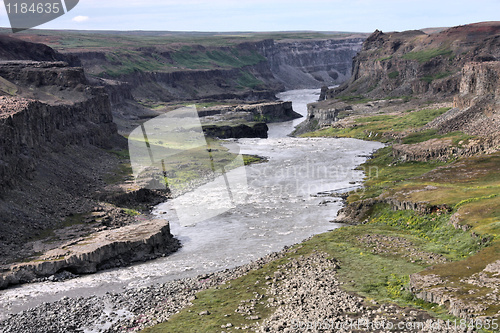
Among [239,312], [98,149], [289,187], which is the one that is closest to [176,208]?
[289,187]

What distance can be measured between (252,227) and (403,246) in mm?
25459

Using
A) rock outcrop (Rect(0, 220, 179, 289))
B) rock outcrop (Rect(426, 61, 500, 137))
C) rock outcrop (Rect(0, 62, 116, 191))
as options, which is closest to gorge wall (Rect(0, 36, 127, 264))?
rock outcrop (Rect(0, 62, 116, 191))

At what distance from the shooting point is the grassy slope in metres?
48.7

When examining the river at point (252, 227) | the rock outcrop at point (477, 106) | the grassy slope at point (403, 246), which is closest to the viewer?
the grassy slope at point (403, 246)

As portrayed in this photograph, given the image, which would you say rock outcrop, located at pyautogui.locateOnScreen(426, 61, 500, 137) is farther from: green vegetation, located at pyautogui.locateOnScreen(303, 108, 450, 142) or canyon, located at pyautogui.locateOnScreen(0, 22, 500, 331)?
green vegetation, located at pyautogui.locateOnScreen(303, 108, 450, 142)

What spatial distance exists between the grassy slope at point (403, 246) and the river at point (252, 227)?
274 inches

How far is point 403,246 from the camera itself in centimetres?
6306

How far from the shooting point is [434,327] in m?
39.6

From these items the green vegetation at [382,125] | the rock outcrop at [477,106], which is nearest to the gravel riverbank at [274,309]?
the rock outcrop at [477,106]

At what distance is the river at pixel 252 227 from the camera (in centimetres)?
6203

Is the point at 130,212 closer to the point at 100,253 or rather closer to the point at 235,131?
the point at 100,253

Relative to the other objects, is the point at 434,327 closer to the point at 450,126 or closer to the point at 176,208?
the point at 176,208

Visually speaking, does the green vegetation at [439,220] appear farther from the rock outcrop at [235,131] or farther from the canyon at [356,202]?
the rock outcrop at [235,131]

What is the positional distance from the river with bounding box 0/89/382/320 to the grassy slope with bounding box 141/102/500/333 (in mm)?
6955
